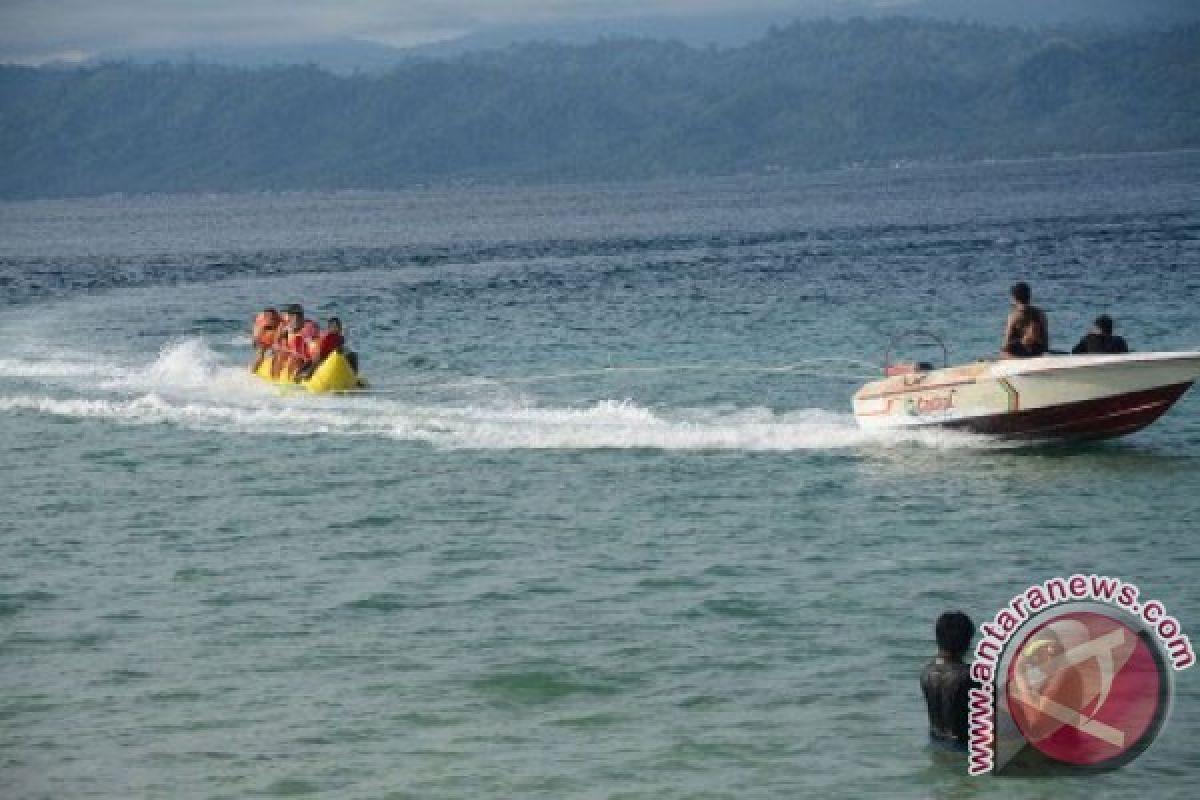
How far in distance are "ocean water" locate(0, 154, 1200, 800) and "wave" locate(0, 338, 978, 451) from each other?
114 mm

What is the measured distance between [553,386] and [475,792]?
2106cm

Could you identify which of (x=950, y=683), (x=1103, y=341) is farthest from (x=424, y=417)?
(x=950, y=683)

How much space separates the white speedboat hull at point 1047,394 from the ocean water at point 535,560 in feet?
1.45

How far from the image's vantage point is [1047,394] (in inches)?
923

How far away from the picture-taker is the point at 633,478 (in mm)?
24172

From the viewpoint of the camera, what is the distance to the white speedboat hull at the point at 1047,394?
902 inches

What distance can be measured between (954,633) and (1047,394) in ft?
37.9

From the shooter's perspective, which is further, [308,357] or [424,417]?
[308,357]

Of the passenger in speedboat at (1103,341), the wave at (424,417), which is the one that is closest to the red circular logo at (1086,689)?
the passenger in speedboat at (1103,341)

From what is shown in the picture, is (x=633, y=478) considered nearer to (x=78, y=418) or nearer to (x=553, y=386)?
(x=553, y=386)

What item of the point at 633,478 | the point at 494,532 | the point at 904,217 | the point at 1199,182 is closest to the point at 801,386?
the point at 633,478

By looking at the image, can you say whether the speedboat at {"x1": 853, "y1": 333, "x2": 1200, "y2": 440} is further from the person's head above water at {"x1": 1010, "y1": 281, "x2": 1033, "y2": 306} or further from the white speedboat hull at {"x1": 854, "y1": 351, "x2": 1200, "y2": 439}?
the person's head above water at {"x1": 1010, "y1": 281, "x2": 1033, "y2": 306}

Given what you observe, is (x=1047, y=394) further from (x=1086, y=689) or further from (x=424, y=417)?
(x=1086, y=689)

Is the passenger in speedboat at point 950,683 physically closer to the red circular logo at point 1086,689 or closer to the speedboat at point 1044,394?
the red circular logo at point 1086,689
